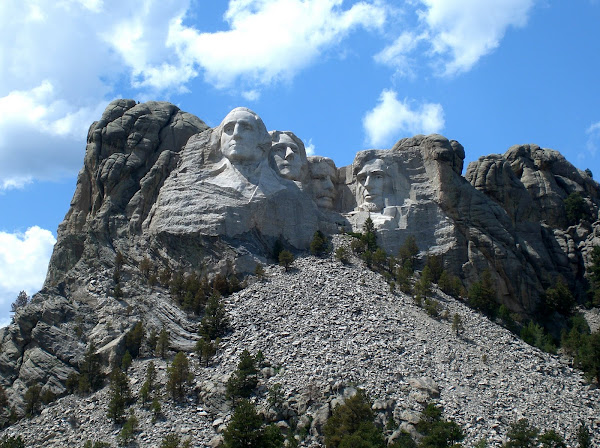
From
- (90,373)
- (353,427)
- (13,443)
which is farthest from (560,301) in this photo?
(13,443)

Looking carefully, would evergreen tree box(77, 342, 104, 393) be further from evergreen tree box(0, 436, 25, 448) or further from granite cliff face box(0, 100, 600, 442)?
evergreen tree box(0, 436, 25, 448)

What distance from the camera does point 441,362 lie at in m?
44.3

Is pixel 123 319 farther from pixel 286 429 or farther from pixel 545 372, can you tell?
pixel 545 372

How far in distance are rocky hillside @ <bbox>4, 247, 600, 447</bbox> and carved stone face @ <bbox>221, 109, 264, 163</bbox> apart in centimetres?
731

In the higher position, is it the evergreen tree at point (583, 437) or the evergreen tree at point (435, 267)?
the evergreen tree at point (435, 267)

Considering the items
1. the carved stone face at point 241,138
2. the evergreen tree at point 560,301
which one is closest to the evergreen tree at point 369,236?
the carved stone face at point 241,138

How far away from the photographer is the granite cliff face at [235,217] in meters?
48.9

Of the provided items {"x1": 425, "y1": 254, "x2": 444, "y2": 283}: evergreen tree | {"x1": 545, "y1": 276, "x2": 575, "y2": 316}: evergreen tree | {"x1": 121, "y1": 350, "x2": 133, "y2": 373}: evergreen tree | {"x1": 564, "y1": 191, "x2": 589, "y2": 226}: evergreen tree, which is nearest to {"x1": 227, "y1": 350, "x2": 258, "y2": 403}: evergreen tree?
{"x1": 121, "y1": 350, "x2": 133, "y2": 373}: evergreen tree

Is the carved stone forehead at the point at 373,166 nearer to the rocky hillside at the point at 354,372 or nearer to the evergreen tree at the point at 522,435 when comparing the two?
the rocky hillside at the point at 354,372

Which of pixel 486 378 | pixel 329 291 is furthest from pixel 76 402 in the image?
pixel 486 378

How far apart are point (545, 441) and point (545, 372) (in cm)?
702

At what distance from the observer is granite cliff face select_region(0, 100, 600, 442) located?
161 feet

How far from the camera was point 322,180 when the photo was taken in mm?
58625

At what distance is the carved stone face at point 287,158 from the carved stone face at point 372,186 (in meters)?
3.29
